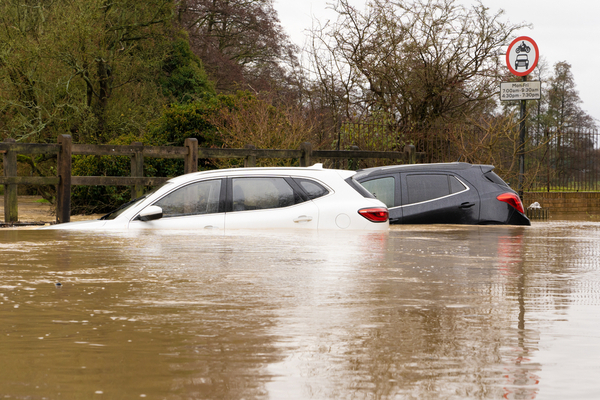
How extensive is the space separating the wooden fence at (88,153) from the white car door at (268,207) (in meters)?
5.43

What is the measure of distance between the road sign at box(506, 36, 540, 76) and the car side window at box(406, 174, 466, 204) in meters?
7.51

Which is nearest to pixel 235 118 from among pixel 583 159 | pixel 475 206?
pixel 475 206

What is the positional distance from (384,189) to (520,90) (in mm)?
7107

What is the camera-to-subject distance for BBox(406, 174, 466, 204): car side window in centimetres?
1027

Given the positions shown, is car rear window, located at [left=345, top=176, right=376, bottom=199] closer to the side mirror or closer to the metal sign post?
the side mirror

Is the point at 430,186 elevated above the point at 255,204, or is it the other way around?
the point at 430,186

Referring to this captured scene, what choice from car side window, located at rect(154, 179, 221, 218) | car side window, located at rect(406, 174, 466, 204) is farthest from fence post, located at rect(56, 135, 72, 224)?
car side window, located at rect(406, 174, 466, 204)

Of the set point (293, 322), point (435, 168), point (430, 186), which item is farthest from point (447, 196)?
point (293, 322)

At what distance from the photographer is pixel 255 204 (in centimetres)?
859

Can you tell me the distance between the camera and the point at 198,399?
108 inches

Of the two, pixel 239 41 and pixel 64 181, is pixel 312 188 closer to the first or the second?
pixel 64 181

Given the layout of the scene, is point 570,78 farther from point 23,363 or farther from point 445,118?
point 23,363

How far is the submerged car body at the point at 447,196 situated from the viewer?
10.2 metres

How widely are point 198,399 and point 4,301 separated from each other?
2.52m
